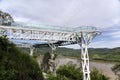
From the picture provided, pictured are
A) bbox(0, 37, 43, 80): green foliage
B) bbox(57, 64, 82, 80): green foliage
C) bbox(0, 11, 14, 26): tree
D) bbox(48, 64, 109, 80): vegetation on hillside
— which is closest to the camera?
bbox(0, 37, 43, 80): green foliage

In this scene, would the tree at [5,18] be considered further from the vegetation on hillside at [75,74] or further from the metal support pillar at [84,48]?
the vegetation on hillside at [75,74]

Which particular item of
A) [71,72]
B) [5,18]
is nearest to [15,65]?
[5,18]

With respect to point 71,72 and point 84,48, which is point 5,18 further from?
point 71,72

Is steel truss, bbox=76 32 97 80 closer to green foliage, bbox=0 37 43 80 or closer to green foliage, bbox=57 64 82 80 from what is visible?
green foliage, bbox=57 64 82 80

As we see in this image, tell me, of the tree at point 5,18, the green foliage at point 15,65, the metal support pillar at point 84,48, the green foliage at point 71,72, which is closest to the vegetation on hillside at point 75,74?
the green foliage at point 71,72

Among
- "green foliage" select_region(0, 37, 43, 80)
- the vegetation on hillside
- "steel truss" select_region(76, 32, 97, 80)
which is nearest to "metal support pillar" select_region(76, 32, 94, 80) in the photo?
"steel truss" select_region(76, 32, 97, 80)

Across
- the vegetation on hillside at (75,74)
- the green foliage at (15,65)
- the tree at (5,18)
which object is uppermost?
the tree at (5,18)

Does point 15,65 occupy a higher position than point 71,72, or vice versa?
point 15,65

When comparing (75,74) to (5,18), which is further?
(75,74)
